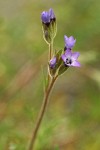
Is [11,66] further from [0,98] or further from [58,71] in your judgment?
[58,71]

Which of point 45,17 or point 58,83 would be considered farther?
point 58,83

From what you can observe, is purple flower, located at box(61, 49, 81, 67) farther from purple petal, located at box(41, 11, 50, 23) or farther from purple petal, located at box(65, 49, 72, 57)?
purple petal, located at box(41, 11, 50, 23)

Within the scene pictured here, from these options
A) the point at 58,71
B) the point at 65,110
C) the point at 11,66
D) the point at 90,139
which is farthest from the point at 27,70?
the point at 58,71

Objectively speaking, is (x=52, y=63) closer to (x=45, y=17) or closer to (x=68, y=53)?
(x=68, y=53)

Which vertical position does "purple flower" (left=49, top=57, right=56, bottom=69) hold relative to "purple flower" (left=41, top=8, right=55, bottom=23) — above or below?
below

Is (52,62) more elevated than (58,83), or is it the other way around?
(52,62)

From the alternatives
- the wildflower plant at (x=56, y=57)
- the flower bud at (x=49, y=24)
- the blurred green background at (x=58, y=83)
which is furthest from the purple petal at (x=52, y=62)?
the blurred green background at (x=58, y=83)

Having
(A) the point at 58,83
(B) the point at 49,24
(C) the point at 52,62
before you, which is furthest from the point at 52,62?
(A) the point at 58,83

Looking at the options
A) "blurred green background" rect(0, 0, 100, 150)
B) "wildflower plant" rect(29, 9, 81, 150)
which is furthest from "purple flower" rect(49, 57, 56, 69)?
"blurred green background" rect(0, 0, 100, 150)

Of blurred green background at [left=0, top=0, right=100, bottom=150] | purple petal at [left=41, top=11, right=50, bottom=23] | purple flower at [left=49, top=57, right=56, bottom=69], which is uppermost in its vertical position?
purple petal at [left=41, top=11, right=50, bottom=23]
